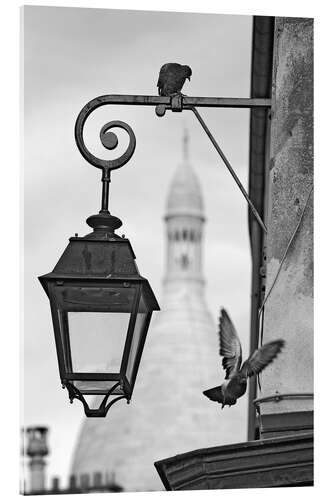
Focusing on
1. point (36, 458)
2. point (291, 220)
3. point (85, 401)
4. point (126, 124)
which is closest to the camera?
point (85, 401)

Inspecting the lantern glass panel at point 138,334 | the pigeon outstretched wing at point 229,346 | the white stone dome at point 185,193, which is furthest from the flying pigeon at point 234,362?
the white stone dome at point 185,193

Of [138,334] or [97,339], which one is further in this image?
[138,334]

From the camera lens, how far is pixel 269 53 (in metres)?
13.2

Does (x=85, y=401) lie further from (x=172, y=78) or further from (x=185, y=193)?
(x=185, y=193)

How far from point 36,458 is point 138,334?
5775 centimetres

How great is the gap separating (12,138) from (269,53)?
14.5ft

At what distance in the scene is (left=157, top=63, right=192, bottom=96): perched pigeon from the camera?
8.69 meters

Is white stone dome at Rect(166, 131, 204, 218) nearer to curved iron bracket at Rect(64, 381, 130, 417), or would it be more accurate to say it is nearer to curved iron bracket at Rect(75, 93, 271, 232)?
curved iron bracket at Rect(75, 93, 271, 232)

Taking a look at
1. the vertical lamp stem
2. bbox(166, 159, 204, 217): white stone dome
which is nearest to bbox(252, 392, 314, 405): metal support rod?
the vertical lamp stem

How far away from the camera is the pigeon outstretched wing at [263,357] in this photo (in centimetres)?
817

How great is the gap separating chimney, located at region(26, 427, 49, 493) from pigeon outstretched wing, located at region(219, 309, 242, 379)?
45.6 meters

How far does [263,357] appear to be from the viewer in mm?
8195

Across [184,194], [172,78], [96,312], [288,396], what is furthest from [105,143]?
[184,194]
